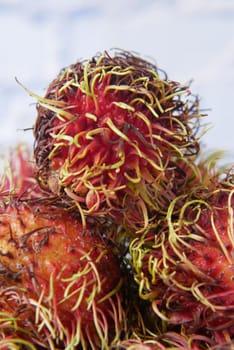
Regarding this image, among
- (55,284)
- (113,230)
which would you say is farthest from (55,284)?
(113,230)

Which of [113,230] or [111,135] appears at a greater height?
[111,135]

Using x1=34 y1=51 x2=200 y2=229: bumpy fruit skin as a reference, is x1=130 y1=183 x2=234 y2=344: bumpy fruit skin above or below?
below

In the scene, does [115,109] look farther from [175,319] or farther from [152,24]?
[152,24]

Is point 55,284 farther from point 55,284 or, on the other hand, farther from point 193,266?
point 193,266

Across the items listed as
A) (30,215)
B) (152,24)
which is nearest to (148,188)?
(30,215)

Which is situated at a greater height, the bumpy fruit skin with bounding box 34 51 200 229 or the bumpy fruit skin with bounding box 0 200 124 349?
the bumpy fruit skin with bounding box 34 51 200 229
